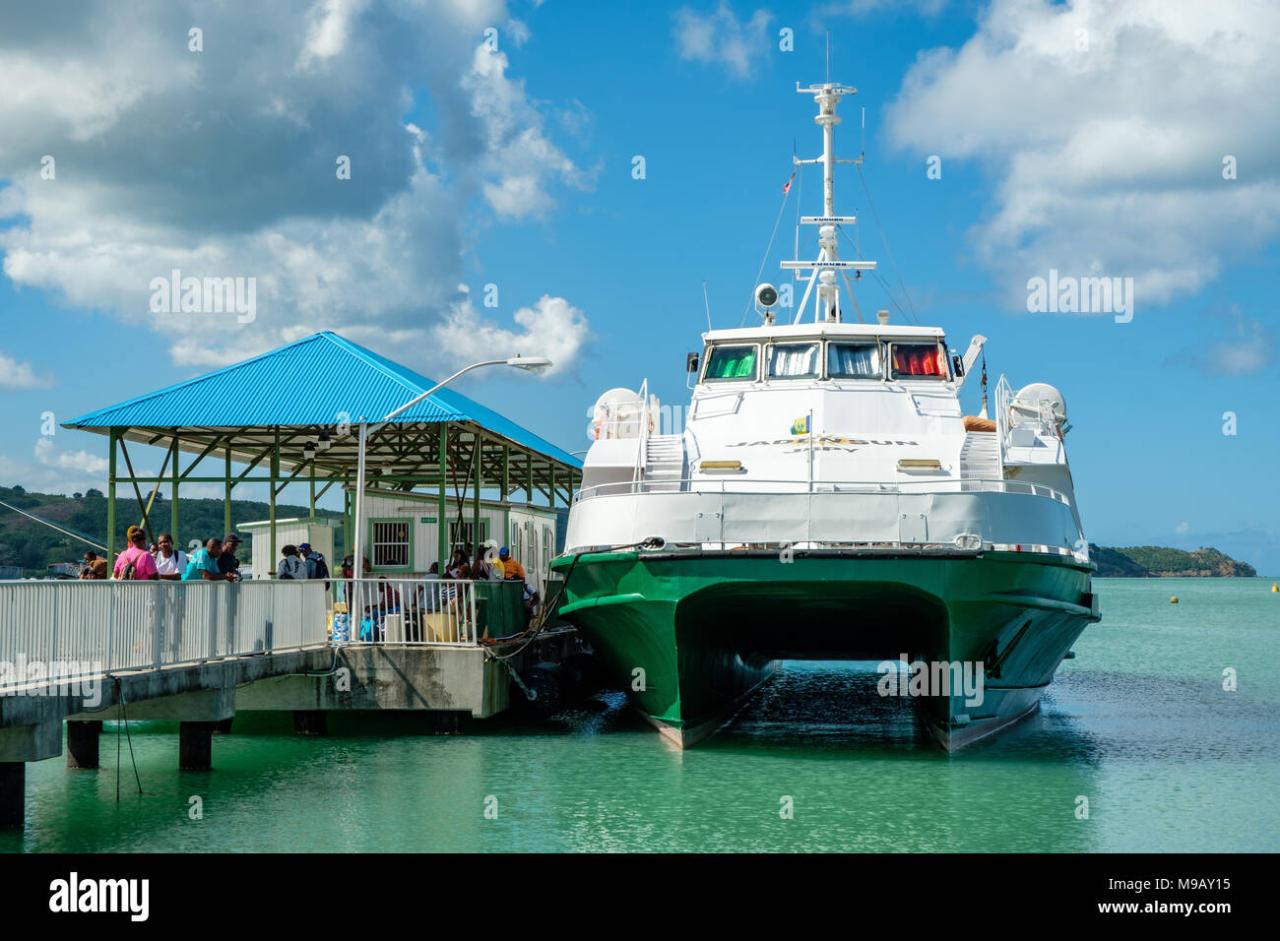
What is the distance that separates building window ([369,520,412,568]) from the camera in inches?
1150

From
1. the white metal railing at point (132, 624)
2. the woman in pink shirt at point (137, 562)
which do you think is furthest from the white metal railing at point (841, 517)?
the woman in pink shirt at point (137, 562)

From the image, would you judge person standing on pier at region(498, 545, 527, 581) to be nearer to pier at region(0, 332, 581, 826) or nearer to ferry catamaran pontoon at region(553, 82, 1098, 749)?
pier at region(0, 332, 581, 826)

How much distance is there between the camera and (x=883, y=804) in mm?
15508

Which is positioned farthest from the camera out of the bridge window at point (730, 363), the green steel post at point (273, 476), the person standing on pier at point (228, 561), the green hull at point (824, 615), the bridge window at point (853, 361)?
the green steel post at point (273, 476)

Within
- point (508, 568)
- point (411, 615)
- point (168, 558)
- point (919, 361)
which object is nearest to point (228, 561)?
point (168, 558)

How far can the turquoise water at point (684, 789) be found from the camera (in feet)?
45.2

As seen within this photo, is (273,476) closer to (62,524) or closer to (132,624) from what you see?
(132,624)

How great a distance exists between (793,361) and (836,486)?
4442 mm

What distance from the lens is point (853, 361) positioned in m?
21.5

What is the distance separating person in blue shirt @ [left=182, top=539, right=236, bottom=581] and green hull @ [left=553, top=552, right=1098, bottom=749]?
4.89 m

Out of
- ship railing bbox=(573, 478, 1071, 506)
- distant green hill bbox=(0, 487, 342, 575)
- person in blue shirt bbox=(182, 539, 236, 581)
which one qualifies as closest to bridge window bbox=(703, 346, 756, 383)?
ship railing bbox=(573, 478, 1071, 506)

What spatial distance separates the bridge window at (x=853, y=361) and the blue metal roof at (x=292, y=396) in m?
5.70

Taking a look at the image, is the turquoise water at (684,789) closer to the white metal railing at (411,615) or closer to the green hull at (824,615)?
the green hull at (824,615)
